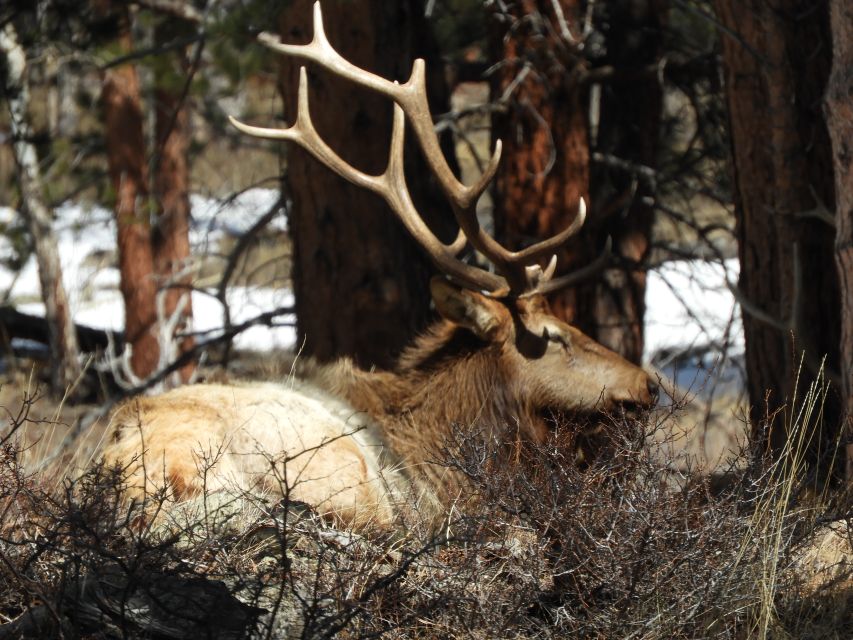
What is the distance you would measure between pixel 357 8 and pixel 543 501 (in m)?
4.36

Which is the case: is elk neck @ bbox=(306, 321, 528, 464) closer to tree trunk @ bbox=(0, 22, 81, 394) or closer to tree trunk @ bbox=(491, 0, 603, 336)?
tree trunk @ bbox=(491, 0, 603, 336)

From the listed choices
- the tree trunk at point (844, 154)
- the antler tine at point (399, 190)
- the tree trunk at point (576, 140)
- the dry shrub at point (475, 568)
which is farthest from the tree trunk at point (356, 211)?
the dry shrub at point (475, 568)

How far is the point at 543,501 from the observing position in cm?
371

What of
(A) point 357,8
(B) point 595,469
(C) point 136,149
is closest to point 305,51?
(A) point 357,8

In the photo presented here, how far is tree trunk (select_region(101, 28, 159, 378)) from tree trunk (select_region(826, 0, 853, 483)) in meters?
9.58

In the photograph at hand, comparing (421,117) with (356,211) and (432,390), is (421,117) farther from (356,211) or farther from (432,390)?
(356,211)

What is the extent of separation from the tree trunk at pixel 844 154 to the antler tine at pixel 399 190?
5.06ft

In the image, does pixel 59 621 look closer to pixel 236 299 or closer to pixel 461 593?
pixel 461 593

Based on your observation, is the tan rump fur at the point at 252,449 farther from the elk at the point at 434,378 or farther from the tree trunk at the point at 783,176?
the tree trunk at the point at 783,176

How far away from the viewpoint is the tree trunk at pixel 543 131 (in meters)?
6.94

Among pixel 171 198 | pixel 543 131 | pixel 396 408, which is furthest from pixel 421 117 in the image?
pixel 171 198

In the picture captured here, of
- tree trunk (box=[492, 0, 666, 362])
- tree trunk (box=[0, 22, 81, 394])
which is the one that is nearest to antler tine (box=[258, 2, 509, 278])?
tree trunk (box=[492, 0, 666, 362])

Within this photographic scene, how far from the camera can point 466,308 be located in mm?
5344

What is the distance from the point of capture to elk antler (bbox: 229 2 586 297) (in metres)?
5.36
